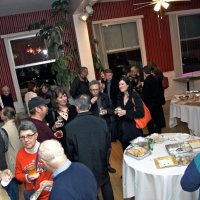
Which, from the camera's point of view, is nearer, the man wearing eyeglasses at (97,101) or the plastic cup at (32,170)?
the plastic cup at (32,170)

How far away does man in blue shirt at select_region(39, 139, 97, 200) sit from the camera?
1.42m

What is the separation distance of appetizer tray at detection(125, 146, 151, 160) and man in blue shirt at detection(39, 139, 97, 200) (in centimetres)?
106

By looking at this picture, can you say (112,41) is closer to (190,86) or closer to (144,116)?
(190,86)

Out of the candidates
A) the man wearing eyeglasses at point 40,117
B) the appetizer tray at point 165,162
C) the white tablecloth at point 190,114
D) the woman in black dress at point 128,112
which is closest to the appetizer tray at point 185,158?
the appetizer tray at point 165,162

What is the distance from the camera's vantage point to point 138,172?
2393 millimetres

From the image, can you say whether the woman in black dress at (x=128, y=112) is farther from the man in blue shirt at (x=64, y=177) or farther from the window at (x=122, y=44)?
the window at (x=122, y=44)

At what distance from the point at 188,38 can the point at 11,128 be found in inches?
274

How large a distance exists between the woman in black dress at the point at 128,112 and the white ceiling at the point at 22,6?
8.79 ft

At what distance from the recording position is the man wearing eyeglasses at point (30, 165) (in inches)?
80.9

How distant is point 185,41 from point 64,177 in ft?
25.2

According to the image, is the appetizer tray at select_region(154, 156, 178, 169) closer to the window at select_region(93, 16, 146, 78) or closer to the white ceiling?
the white ceiling

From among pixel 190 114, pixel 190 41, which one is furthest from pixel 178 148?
pixel 190 41

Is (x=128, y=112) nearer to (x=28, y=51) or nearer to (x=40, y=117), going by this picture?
(x=40, y=117)

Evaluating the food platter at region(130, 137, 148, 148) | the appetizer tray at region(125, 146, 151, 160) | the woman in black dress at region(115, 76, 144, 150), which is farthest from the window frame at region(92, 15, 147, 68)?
the appetizer tray at region(125, 146, 151, 160)
